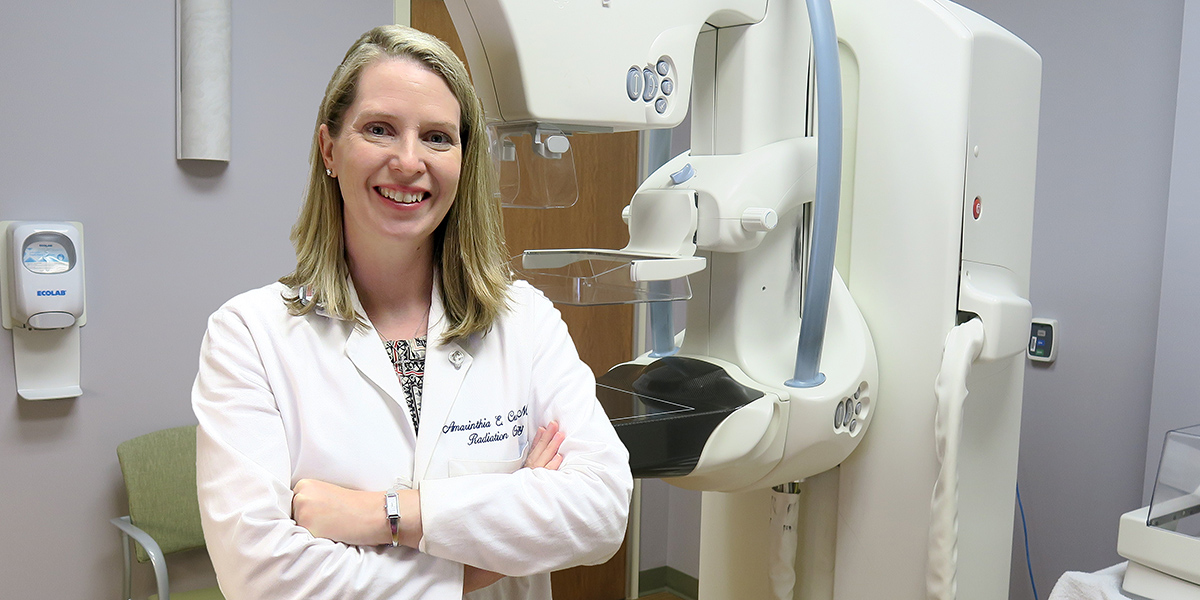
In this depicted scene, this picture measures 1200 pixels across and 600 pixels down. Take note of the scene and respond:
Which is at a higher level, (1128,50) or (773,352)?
(1128,50)

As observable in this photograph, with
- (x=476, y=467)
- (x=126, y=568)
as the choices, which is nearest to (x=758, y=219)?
(x=476, y=467)

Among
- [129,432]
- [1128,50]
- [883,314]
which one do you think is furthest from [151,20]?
[1128,50]

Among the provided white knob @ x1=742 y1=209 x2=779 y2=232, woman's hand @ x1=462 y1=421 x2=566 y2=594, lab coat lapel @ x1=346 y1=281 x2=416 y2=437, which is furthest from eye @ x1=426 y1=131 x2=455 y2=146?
white knob @ x1=742 y1=209 x2=779 y2=232

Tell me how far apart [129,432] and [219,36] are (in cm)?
110

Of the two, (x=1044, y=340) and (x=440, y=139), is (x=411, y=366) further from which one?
(x=1044, y=340)

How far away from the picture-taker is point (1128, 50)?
2258 millimetres

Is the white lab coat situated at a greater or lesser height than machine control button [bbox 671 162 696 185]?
lesser

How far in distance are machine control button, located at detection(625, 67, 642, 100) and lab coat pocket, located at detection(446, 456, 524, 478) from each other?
55 centimetres

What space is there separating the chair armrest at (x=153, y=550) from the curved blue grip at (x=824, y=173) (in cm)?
165

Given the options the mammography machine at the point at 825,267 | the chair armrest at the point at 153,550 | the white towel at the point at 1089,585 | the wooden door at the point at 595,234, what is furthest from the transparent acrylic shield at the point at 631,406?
the wooden door at the point at 595,234

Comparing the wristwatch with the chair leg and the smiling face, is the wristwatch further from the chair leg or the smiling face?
the chair leg

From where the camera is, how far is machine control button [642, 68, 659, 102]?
135 centimetres

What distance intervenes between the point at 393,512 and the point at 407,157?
16.4 inches

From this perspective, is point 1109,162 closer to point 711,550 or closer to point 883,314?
point 883,314
